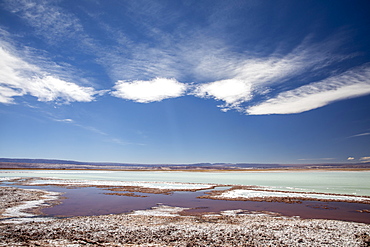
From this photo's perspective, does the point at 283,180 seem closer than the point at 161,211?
No

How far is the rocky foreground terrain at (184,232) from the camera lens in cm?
1006

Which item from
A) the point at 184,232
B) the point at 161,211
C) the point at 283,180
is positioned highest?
the point at 184,232

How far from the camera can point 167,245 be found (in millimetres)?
9734

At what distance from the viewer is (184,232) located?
38.1ft

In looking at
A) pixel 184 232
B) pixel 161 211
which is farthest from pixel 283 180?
pixel 184 232

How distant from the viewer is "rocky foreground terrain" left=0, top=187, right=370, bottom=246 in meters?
10.1

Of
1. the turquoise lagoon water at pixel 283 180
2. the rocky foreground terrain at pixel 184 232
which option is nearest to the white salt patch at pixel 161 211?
the rocky foreground terrain at pixel 184 232

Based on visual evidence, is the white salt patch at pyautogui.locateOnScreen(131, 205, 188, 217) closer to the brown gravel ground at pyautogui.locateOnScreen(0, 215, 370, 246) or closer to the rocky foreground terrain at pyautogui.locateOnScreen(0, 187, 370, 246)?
the rocky foreground terrain at pyautogui.locateOnScreen(0, 187, 370, 246)

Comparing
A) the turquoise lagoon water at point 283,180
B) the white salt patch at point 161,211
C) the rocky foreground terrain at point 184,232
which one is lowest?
the turquoise lagoon water at point 283,180

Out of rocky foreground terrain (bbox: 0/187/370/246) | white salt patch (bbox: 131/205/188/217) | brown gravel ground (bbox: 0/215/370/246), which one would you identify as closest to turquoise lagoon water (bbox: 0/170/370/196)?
brown gravel ground (bbox: 0/215/370/246)

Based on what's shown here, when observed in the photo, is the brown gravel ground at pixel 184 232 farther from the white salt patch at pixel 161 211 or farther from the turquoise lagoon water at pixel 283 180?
the turquoise lagoon water at pixel 283 180

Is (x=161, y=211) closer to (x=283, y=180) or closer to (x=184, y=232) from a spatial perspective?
(x=184, y=232)

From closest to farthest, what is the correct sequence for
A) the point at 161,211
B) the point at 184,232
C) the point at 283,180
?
the point at 184,232 → the point at 161,211 → the point at 283,180

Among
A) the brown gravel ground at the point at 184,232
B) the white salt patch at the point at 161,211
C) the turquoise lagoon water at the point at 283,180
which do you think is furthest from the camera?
the turquoise lagoon water at the point at 283,180
